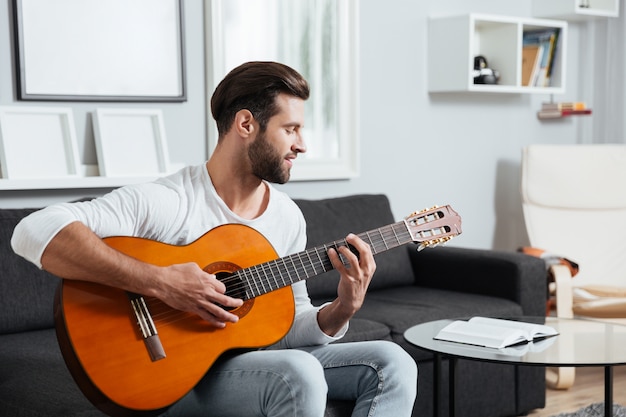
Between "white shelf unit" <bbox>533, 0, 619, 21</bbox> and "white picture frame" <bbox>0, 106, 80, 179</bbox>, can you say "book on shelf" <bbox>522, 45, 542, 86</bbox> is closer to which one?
"white shelf unit" <bbox>533, 0, 619, 21</bbox>

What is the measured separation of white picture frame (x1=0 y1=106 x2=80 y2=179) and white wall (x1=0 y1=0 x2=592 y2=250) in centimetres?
43

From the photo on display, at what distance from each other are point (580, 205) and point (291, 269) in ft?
8.40

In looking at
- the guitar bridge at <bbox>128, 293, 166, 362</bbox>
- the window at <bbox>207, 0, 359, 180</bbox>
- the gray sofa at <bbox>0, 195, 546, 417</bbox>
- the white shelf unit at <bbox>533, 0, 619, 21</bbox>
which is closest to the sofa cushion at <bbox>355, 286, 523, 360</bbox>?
the gray sofa at <bbox>0, 195, 546, 417</bbox>

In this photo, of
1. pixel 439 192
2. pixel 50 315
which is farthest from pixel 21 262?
pixel 439 192

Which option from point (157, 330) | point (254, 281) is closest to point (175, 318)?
point (157, 330)

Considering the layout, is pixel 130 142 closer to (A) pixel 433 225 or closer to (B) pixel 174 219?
(B) pixel 174 219

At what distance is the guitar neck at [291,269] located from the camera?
6.66ft

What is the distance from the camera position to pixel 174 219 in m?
2.05

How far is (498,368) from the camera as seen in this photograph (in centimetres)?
327

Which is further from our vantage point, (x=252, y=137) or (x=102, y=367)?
(x=252, y=137)

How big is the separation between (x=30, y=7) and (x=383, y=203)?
153 cm

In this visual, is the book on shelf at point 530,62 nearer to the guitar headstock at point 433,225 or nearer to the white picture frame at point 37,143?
the white picture frame at point 37,143

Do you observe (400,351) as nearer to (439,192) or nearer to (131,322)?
(131,322)

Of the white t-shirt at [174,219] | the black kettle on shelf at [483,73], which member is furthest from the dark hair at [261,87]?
the black kettle on shelf at [483,73]
